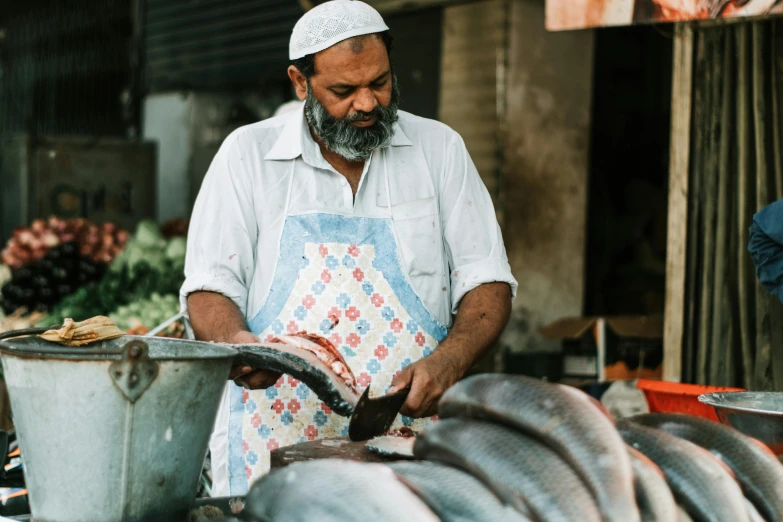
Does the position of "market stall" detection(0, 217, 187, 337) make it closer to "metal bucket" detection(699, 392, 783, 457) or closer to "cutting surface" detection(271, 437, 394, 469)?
"cutting surface" detection(271, 437, 394, 469)

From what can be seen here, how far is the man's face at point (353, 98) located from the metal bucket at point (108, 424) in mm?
1324

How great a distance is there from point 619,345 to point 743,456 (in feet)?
11.7

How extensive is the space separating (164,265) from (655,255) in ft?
11.4

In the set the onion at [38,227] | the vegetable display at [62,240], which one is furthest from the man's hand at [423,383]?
the onion at [38,227]

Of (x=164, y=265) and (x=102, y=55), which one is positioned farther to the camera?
(x=102, y=55)

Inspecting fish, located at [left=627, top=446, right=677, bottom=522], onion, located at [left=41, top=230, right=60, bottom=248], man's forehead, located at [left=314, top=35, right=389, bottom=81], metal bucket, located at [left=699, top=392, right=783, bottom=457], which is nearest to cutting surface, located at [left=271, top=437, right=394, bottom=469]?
fish, located at [left=627, top=446, right=677, bottom=522]

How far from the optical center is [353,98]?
304 cm

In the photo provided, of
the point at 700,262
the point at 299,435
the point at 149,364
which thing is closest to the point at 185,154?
the point at 700,262

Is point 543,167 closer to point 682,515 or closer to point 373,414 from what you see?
point 373,414

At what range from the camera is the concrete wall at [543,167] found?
6016 mm

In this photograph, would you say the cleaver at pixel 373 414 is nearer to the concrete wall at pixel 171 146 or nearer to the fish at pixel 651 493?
the fish at pixel 651 493

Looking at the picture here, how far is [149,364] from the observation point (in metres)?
1.77

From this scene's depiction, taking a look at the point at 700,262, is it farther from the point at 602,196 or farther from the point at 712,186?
the point at 602,196

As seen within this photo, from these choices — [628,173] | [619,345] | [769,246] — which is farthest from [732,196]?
[628,173]
